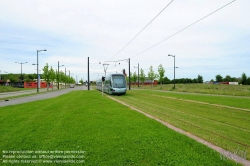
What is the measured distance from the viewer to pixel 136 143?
5.65 m

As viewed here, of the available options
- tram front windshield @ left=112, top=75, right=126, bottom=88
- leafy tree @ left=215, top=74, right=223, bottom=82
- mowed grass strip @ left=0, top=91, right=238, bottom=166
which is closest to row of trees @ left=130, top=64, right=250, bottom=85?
leafy tree @ left=215, top=74, right=223, bottom=82

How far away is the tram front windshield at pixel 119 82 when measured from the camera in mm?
30562

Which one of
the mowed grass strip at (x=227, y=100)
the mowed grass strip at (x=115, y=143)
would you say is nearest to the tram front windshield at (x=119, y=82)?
the mowed grass strip at (x=227, y=100)

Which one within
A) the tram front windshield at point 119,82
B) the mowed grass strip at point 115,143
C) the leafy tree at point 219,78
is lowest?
the mowed grass strip at point 115,143

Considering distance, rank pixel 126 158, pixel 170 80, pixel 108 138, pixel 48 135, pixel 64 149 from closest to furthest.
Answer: pixel 126 158
pixel 64 149
pixel 108 138
pixel 48 135
pixel 170 80

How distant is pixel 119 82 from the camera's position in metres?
30.7

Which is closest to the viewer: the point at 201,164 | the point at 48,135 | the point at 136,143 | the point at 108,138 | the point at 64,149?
the point at 201,164

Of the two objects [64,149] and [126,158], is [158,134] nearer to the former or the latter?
[126,158]

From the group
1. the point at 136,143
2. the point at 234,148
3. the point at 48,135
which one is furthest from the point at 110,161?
the point at 234,148

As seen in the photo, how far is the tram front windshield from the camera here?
1203 inches

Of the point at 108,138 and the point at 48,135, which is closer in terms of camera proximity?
the point at 108,138

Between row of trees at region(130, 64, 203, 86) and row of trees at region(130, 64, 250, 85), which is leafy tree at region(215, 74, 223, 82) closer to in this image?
row of trees at region(130, 64, 250, 85)

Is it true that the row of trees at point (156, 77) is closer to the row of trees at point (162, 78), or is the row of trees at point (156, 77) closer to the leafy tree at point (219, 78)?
the row of trees at point (162, 78)

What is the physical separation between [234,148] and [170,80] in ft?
475
